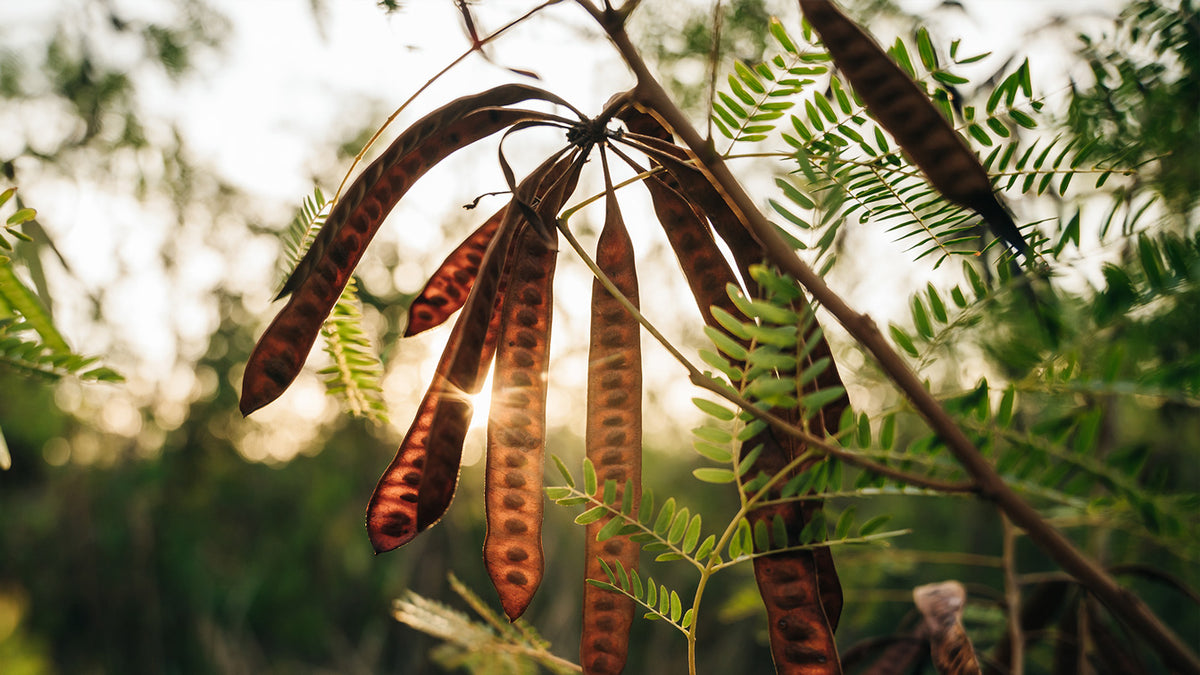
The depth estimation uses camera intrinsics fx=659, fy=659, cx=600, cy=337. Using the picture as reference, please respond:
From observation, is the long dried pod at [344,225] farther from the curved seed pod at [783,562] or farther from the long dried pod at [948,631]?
the long dried pod at [948,631]

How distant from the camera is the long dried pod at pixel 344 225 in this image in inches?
17.7

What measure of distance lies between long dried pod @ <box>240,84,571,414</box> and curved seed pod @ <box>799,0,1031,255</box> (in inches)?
7.1

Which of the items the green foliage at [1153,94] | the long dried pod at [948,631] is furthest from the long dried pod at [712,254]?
the green foliage at [1153,94]

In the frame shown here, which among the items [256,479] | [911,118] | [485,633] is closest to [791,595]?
[911,118]

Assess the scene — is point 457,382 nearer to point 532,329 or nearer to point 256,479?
point 532,329

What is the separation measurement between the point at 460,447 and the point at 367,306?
4.44m

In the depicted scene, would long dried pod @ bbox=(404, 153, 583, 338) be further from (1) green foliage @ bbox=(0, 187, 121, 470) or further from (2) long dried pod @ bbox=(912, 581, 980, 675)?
(2) long dried pod @ bbox=(912, 581, 980, 675)

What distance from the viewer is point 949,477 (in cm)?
35

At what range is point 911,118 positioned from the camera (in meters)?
0.36

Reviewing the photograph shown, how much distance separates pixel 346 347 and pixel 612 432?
270mm

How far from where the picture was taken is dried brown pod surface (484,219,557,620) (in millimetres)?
440

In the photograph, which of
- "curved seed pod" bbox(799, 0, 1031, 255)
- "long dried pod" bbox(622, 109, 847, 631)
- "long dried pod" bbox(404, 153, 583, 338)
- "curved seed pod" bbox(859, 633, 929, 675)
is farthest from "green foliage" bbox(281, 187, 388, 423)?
"curved seed pod" bbox(859, 633, 929, 675)

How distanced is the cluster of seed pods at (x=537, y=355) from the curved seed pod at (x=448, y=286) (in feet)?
0.22

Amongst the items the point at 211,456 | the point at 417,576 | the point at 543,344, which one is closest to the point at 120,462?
the point at 211,456
